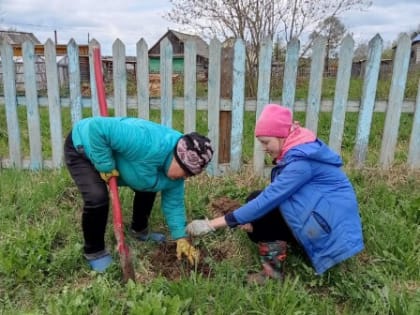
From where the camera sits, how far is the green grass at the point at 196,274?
1994 millimetres

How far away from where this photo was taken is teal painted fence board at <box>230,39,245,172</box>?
356 centimetres

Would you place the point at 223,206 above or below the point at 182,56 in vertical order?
below

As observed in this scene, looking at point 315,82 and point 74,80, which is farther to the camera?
point 74,80

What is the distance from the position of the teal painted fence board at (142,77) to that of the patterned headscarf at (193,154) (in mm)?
1688

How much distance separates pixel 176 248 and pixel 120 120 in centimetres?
87

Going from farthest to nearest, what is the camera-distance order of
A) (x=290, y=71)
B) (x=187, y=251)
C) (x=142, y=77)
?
(x=142, y=77)
(x=290, y=71)
(x=187, y=251)

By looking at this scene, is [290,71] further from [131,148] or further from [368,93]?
[131,148]

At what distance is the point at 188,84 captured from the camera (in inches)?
143

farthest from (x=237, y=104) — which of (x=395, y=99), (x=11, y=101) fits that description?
(x=11, y=101)

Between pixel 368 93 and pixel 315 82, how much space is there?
1.57ft

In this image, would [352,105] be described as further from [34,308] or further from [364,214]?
[34,308]

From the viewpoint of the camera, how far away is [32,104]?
152 inches

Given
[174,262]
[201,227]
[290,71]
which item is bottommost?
[174,262]

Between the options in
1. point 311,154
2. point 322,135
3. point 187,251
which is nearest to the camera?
point 311,154
